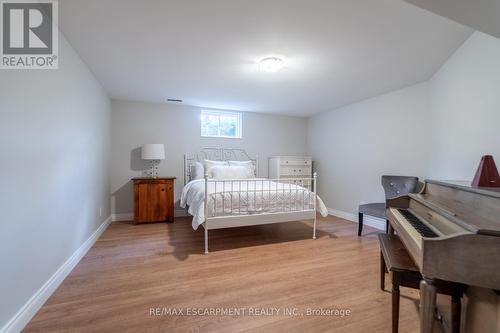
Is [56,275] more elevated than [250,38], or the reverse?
[250,38]

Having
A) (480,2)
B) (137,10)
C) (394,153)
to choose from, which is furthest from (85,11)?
(394,153)

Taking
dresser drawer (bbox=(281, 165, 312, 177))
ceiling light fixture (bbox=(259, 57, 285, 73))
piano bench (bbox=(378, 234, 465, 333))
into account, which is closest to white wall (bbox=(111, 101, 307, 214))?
dresser drawer (bbox=(281, 165, 312, 177))

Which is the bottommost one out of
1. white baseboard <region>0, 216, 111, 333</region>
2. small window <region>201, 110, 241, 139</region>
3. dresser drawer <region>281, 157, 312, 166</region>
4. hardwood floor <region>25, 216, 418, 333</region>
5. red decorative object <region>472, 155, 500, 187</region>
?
hardwood floor <region>25, 216, 418, 333</region>

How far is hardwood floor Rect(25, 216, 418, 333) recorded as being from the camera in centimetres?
146

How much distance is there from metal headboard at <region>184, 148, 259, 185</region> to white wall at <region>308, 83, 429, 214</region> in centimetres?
166

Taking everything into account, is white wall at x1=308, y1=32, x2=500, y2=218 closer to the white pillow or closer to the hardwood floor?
the hardwood floor

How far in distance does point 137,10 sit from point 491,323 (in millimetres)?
2850

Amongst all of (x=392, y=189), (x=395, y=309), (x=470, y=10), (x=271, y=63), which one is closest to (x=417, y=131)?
(x=392, y=189)

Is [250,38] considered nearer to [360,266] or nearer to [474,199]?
[474,199]

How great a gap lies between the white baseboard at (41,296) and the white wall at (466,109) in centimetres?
359

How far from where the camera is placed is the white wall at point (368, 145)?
3.14 meters

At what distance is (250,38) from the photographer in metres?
2.01

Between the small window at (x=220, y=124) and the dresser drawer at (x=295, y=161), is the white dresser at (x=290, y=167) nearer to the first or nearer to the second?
the dresser drawer at (x=295, y=161)

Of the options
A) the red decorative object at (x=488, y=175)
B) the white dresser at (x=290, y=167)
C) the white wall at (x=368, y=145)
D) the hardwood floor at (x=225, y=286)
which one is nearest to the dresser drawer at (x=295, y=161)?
the white dresser at (x=290, y=167)
